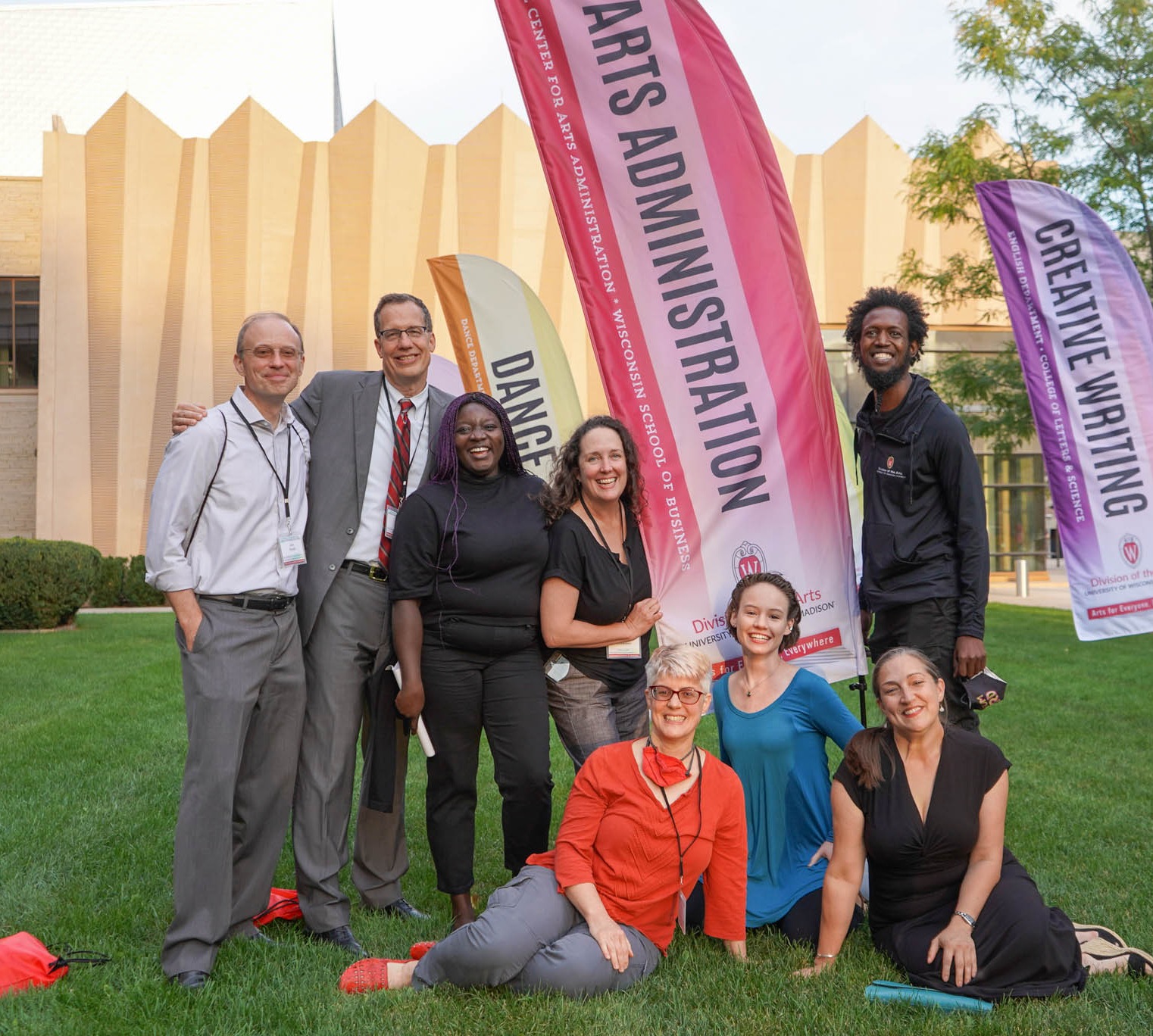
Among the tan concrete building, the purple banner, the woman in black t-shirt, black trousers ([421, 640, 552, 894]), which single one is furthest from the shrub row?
the purple banner

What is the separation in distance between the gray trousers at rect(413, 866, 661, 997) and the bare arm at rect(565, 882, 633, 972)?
32 millimetres

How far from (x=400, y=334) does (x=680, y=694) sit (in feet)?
6.00

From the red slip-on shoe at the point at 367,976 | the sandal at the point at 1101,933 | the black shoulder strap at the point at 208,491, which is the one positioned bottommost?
the sandal at the point at 1101,933

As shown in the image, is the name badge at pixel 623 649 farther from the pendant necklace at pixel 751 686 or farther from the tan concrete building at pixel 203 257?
the tan concrete building at pixel 203 257

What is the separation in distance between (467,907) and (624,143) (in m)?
3.09

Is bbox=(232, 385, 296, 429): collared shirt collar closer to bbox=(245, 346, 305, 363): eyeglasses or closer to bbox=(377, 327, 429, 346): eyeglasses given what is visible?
bbox=(245, 346, 305, 363): eyeglasses

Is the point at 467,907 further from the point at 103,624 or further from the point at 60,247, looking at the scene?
the point at 60,247

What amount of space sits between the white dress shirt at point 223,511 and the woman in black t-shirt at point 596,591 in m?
1.01

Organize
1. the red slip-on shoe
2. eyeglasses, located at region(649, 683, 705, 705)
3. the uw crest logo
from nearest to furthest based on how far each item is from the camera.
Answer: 1. the red slip-on shoe
2. eyeglasses, located at region(649, 683, 705, 705)
3. the uw crest logo

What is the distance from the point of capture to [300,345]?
4.07 metres

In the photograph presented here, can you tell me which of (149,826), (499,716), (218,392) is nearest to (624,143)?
(499,716)

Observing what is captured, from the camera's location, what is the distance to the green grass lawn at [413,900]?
3.26m

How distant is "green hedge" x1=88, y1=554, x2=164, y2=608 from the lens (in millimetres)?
21828

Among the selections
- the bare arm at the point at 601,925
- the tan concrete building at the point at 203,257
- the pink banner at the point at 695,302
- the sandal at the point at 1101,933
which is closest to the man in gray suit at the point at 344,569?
the pink banner at the point at 695,302
